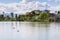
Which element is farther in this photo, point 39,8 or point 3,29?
point 3,29

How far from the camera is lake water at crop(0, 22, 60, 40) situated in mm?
3076

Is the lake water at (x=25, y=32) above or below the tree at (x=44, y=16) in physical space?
below

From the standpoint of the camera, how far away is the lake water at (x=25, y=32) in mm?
3076

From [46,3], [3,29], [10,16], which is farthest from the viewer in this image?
[3,29]

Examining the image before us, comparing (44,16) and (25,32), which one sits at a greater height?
(44,16)

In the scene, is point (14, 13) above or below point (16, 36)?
above

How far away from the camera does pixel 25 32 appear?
3234 mm

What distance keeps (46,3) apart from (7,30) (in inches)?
40.6

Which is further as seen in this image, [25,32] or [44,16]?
[25,32]

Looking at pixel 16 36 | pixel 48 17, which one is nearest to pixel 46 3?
pixel 48 17

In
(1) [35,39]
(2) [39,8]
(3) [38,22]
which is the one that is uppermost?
(2) [39,8]

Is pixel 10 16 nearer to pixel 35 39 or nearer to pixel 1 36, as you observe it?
pixel 1 36

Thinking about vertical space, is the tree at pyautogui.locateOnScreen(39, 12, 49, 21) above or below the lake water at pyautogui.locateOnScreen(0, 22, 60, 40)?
above

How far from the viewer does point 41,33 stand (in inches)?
133
